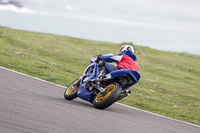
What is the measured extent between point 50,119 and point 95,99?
2986 mm

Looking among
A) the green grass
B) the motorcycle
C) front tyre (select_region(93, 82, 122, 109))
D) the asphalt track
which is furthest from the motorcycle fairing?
the green grass

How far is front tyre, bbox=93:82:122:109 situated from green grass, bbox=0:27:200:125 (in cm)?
311

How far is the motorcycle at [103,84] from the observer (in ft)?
28.1

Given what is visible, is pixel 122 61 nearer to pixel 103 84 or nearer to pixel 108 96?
pixel 103 84

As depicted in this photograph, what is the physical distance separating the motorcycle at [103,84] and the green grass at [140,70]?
2787mm

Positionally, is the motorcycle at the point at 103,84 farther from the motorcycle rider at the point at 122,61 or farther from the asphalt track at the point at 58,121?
the asphalt track at the point at 58,121

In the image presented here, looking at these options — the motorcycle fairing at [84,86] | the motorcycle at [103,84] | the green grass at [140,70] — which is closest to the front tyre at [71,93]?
the motorcycle at [103,84]

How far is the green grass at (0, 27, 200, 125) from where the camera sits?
1288 cm

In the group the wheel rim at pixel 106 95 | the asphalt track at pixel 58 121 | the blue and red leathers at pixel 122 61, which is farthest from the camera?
the blue and red leathers at pixel 122 61

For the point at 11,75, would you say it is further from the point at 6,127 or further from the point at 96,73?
the point at 6,127

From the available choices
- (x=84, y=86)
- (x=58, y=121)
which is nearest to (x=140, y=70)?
(x=84, y=86)

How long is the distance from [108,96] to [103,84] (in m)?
0.85

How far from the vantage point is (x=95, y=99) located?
9008 millimetres

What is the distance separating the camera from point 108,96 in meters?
8.45
